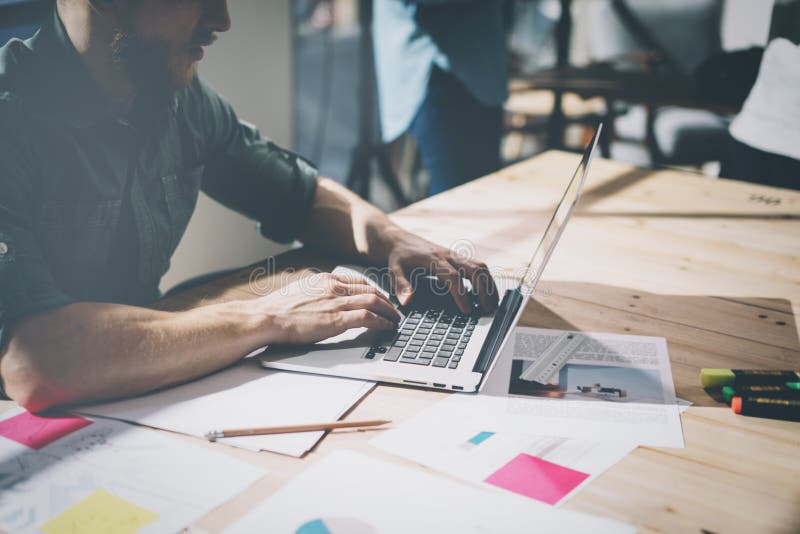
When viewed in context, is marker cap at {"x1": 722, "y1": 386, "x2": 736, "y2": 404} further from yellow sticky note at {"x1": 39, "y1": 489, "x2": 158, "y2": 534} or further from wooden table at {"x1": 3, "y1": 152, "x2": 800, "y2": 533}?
yellow sticky note at {"x1": 39, "y1": 489, "x2": 158, "y2": 534}

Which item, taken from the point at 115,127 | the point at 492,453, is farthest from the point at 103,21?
the point at 492,453

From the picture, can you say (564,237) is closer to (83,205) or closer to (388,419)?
(388,419)

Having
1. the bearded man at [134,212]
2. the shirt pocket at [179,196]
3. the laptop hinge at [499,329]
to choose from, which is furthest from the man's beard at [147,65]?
the laptop hinge at [499,329]

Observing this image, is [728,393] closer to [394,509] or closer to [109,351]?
[394,509]

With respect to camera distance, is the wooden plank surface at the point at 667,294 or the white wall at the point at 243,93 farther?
the white wall at the point at 243,93

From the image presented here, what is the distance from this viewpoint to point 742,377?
2.90ft

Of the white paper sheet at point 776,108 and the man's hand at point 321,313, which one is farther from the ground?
the white paper sheet at point 776,108

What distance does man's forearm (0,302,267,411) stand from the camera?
80 centimetres

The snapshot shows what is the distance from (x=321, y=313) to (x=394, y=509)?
37cm

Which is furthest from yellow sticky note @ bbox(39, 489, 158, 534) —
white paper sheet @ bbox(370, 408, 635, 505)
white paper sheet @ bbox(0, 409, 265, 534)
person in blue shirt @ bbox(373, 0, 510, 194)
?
person in blue shirt @ bbox(373, 0, 510, 194)

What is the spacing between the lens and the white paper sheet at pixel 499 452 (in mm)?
707

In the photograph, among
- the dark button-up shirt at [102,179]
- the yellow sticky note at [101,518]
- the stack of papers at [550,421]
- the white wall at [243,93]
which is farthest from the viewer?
the white wall at [243,93]

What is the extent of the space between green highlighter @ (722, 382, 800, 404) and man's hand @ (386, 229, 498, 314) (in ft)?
1.12

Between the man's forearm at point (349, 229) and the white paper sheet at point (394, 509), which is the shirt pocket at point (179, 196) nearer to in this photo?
the man's forearm at point (349, 229)
